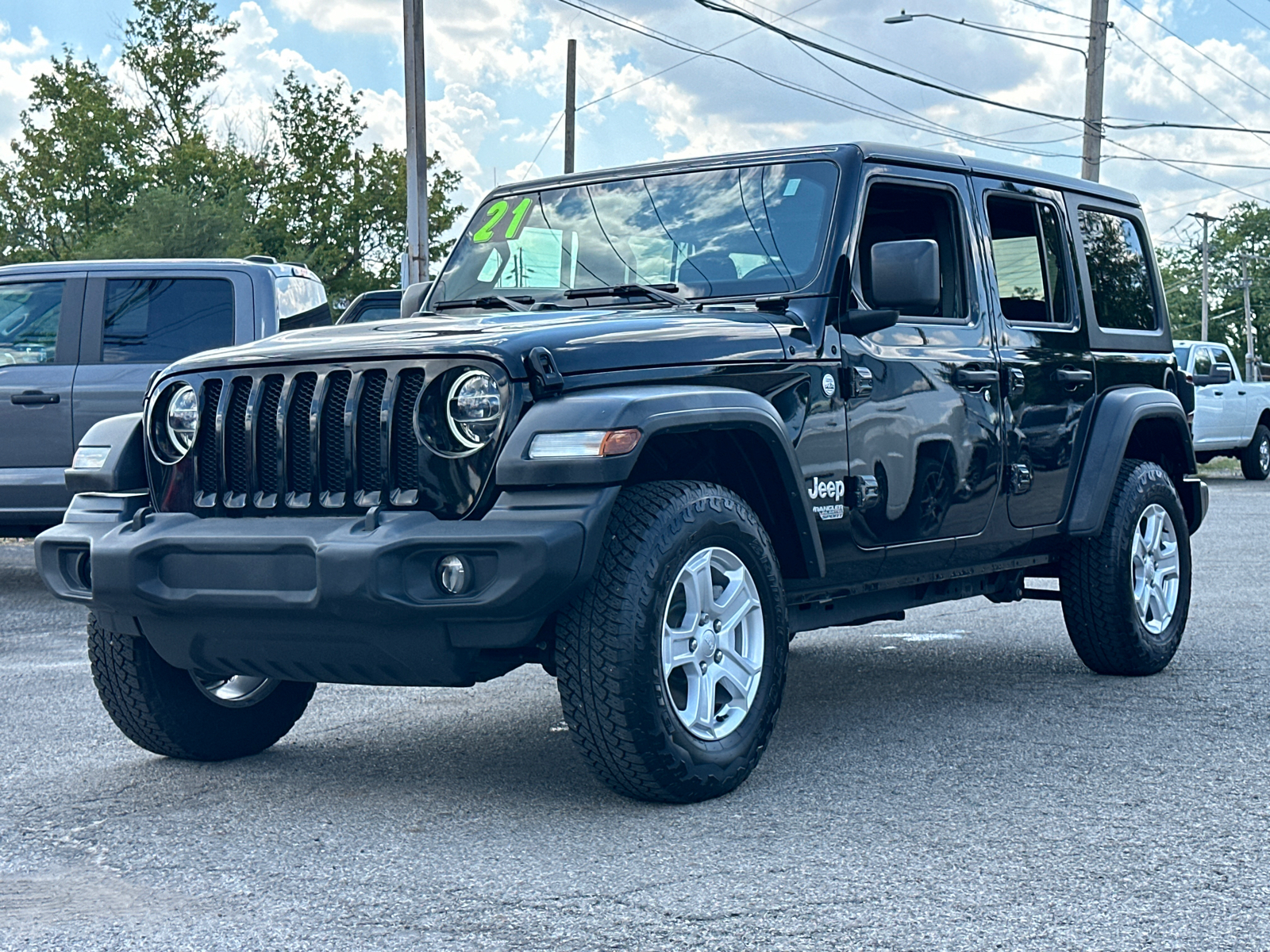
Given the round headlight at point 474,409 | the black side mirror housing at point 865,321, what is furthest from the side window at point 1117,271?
the round headlight at point 474,409

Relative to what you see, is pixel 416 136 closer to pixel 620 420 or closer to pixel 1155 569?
pixel 1155 569

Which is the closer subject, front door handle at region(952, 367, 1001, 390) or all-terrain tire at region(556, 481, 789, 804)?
all-terrain tire at region(556, 481, 789, 804)

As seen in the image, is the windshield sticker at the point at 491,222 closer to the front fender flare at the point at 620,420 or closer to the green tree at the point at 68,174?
the front fender flare at the point at 620,420

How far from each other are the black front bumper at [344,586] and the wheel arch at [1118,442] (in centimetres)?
290

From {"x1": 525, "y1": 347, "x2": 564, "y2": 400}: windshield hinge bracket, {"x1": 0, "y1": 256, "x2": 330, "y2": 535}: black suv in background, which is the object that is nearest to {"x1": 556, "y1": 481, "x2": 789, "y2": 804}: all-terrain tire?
{"x1": 525, "y1": 347, "x2": 564, "y2": 400}: windshield hinge bracket

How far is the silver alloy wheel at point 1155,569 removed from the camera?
22.2ft

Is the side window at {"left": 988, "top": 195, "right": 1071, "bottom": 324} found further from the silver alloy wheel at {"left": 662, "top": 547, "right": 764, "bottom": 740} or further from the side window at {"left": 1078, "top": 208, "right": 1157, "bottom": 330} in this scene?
the silver alloy wheel at {"left": 662, "top": 547, "right": 764, "bottom": 740}

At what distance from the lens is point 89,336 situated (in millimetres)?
9555

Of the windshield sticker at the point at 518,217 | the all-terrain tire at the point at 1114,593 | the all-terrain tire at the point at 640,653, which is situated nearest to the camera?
the all-terrain tire at the point at 640,653

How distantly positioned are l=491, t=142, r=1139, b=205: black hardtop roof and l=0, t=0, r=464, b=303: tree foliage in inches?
1837

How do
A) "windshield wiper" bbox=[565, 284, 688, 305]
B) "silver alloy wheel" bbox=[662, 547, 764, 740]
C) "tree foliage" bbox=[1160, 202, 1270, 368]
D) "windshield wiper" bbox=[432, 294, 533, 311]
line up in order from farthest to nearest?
"tree foliage" bbox=[1160, 202, 1270, 368] < "windshield wiper" bbox=[432, 294, 533, 311] < "windshield wiper" bbox=[565, 284, 688, 305] < "silver alloy wheel" bbox=[662, 547, 764, 740]

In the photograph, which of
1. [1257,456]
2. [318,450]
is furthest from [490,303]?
[1257,456]

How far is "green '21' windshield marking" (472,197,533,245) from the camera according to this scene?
20.2 ft

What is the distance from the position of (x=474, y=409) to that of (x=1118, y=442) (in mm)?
3260
